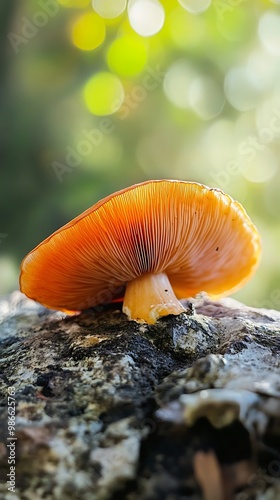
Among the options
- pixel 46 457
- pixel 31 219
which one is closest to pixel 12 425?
pixel 46 457

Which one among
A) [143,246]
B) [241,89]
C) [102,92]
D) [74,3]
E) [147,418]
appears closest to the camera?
[147,418]

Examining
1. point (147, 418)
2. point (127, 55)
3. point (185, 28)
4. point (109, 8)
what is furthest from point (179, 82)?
point (147, 418)

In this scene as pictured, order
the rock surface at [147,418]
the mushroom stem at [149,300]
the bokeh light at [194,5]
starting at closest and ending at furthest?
the rock surface at [147,418] < the mushroom stem at [149,300] < the bokeh light at [194,5]

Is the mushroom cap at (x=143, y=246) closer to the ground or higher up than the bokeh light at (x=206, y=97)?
closer to the ground

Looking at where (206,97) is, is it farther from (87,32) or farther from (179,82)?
(87,32)

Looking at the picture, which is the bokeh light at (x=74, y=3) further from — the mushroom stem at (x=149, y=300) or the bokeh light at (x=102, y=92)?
the mushroom stem at (x=149, y=300)

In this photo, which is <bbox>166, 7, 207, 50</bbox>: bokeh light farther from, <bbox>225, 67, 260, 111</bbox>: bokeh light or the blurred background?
<bbox>225, 67, 260, 111</bbox>: bokeh light

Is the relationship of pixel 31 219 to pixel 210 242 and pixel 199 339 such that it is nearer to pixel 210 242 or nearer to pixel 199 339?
pixel 210 242

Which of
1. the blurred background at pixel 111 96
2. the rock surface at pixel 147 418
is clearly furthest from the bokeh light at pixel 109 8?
the rock surface at pixel 147 418
